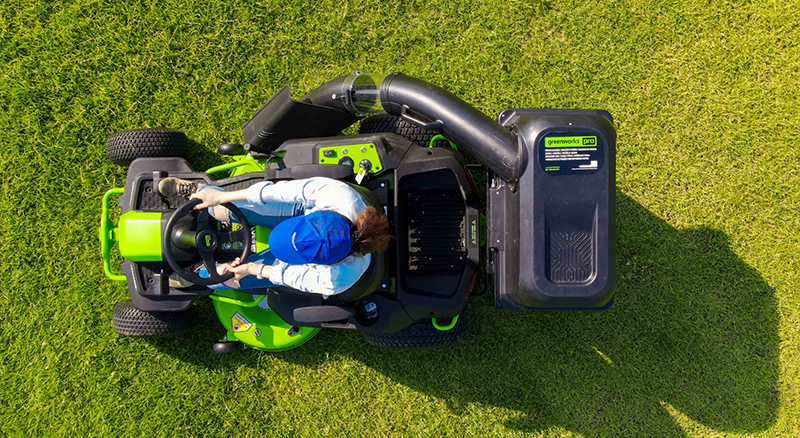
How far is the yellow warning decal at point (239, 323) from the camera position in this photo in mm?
→ 3367

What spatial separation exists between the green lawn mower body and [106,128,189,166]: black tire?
13mm

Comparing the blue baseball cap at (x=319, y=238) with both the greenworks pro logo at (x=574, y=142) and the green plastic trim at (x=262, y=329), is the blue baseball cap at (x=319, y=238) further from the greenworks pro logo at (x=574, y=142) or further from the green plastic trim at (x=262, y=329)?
the green plastic trim at (x=262, y=329)

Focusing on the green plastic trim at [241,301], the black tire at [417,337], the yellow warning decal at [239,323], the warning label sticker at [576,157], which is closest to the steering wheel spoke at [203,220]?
the green plastic trim at [241,301]

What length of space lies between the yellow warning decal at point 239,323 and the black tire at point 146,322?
348 millimetres

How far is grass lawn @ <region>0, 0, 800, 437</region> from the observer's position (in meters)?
3.50

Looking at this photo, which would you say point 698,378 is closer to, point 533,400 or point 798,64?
point 533,400

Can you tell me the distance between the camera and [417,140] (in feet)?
10.0

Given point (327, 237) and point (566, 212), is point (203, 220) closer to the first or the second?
point (327, 237)

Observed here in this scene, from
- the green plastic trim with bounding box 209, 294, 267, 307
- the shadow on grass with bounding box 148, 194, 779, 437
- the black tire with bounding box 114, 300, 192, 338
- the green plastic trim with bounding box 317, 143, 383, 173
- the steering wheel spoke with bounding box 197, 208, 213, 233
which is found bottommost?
the shadow on grass with bounding box 148, 194, 779, 437

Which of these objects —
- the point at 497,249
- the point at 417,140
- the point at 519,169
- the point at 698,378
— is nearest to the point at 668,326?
the point at 698,378

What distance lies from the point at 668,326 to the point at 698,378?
44 cm

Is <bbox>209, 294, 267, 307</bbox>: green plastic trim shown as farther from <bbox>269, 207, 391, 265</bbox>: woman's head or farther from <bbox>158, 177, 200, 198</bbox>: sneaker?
<bbox>269, 207, 391, 265</bbox>: woman's head

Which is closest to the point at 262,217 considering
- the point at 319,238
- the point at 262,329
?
the point at 319,238

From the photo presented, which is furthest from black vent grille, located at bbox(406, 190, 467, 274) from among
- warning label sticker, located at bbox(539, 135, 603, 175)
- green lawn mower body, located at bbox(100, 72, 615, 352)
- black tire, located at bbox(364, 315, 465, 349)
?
warning label sticker, located at bbox(539, 135, 603, 175)
